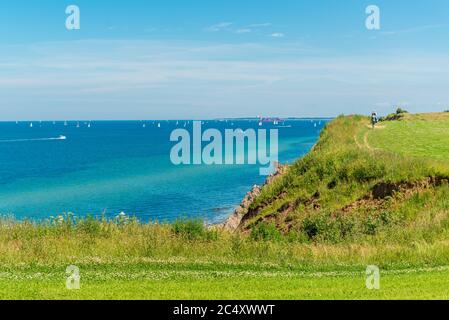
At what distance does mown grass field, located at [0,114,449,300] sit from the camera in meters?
12.4

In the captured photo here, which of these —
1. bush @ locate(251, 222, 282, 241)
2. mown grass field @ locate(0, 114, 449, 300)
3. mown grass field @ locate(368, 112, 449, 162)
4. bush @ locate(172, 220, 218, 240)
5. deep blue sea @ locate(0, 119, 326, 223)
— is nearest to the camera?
mown grass field @ locate(0, 114, 449, 300)

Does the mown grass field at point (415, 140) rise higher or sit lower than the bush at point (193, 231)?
higher

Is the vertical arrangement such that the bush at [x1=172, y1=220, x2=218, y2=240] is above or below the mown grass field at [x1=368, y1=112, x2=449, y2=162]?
below

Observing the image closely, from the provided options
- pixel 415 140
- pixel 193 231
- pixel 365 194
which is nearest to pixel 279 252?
pixel 193 231

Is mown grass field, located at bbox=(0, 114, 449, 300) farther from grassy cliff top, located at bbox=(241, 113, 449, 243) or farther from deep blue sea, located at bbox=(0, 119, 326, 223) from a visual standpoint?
deep blue sea, located at bbox=(0, 119, 326, 223)

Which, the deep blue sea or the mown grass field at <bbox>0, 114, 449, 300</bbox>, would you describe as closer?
the mown grass field at <bbox>0, 114, 449, 300</bbox>

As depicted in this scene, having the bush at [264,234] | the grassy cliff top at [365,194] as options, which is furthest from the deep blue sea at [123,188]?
the bush at [264,234]

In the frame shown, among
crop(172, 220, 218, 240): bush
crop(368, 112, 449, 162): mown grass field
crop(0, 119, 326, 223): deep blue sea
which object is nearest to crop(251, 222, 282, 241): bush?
crop(172, 220, 218, 240): bush

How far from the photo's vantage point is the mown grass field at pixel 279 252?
12383 mm

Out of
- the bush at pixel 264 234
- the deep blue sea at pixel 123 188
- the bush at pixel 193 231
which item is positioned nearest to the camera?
the bush at pixel 193 231

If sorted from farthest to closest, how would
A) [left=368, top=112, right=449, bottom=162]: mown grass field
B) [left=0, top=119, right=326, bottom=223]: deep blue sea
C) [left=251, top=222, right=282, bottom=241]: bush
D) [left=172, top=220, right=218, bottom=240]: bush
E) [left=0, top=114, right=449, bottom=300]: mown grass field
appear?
[left=0, top=119, right=326, bottom=223]: deep blue sea
[left=368, top=112, right=449, bottom=162]: mown grass field
[left=251, top=222, right=282, bottom=241]: bush
[left=172, top=220, right=218, bottom=240]: bush
[left=0, top=114, right=449, bottom=300]: mown grass field

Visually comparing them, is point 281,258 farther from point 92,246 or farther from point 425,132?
point 425,132

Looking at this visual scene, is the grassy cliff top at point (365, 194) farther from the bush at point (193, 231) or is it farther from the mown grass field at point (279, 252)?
the bush at point (193, 231)
